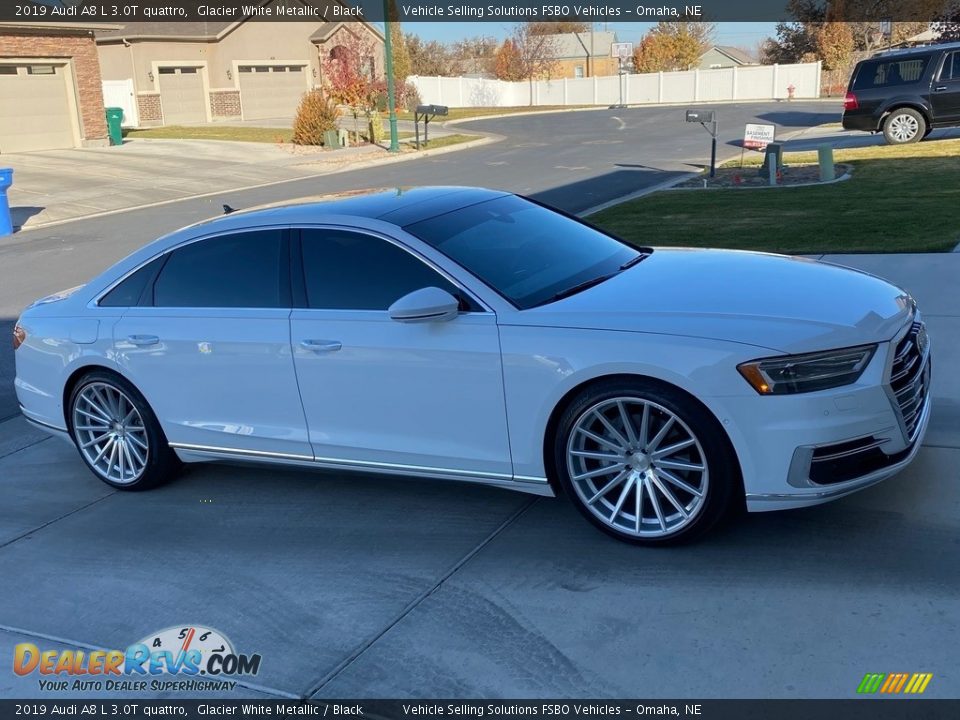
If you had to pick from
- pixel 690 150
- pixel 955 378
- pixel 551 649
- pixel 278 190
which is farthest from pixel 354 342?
pixel 690 150

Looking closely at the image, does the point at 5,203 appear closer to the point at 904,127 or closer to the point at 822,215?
the point at 822,215

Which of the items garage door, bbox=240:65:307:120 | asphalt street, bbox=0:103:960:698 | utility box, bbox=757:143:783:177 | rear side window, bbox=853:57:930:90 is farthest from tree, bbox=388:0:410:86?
asphalt street, bbox=0:103:960:698

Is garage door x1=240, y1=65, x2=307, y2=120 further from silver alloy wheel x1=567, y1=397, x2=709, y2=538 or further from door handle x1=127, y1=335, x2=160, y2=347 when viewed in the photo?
silver alloy wheel x1=567, y1=397, x2=709, y2=538

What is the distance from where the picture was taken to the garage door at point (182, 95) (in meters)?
45.7

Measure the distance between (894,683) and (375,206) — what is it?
345cm

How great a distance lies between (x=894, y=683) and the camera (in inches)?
133

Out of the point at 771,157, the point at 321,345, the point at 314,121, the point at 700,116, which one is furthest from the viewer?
the point at 314,121

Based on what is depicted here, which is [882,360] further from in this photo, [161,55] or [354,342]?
[161,55]

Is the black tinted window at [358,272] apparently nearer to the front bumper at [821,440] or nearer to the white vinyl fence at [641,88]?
the front bumper at [821,440]

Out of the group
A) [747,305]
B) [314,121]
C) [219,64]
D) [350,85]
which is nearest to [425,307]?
[747,305]

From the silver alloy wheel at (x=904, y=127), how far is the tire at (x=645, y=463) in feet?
65.1

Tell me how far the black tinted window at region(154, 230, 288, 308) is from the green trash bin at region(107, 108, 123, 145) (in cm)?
3085

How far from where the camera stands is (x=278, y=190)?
920 inches
